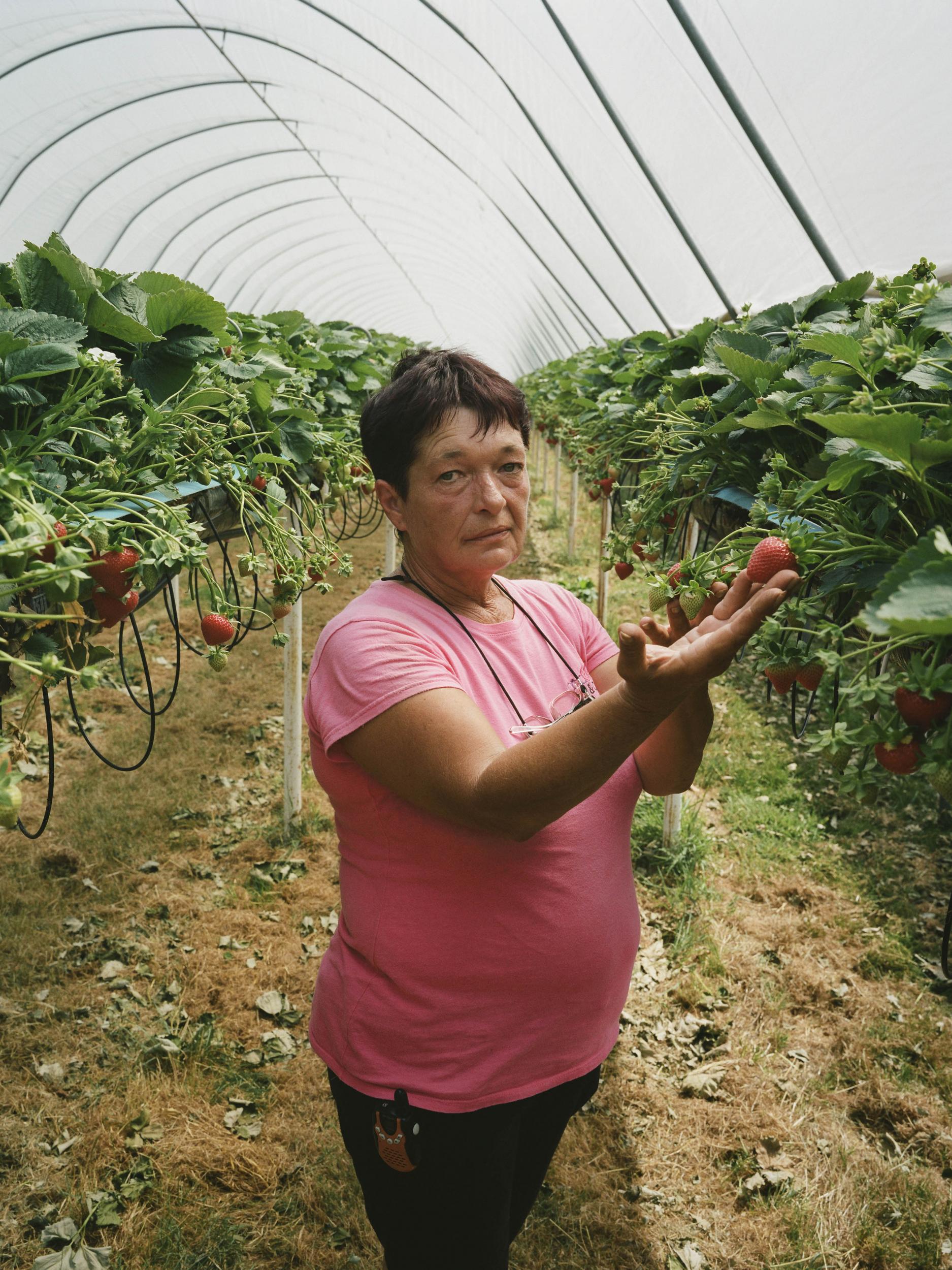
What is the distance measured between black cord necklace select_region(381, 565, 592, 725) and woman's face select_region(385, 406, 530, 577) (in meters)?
0.07

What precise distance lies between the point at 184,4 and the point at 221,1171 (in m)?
7.84

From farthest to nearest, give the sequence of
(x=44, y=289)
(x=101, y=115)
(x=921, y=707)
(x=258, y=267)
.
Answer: (x=258, y=267) → (x=101, y=115) → (x=44, y=289) → (x=921, y=707)

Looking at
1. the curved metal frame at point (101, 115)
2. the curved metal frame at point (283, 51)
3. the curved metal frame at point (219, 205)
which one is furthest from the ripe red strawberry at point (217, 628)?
the curved metal frame at point (219, 205)

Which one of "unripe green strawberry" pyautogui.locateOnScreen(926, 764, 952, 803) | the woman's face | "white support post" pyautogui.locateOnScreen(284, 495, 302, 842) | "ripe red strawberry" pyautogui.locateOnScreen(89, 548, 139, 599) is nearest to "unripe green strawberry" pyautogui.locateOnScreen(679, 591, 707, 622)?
the woman's face

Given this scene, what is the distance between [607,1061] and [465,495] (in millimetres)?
2384

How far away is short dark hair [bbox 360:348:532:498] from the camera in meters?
1.58

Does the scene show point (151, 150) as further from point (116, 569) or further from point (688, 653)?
point (688, 653)

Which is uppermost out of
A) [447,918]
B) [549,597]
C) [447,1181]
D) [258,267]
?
[258,267]

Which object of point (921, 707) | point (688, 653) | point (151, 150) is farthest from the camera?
point (151, 150)

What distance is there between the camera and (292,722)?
169 inches

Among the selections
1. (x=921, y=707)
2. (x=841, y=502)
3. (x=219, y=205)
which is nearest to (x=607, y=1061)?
(x=841, y=502)

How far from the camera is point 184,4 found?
6.80 m

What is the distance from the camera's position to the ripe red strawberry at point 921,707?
3.05 feet

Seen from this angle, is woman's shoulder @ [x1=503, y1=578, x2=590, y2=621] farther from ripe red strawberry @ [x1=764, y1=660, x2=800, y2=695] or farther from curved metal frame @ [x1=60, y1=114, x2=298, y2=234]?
curved metal frame @ [x1=60, y1=114, x2=298, y2=234]
